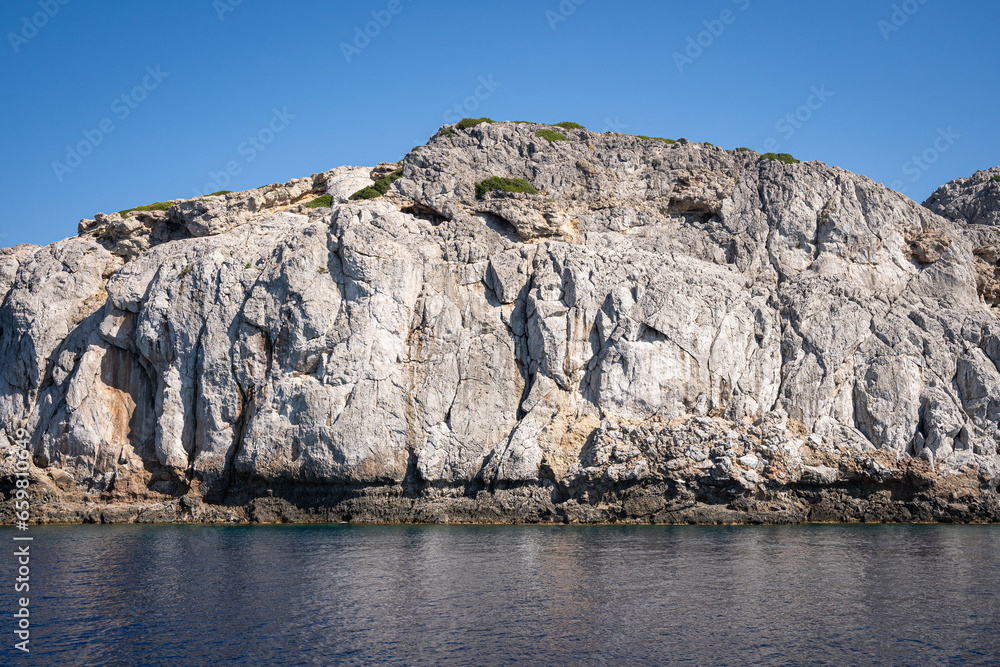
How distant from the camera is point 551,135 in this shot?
5756cm

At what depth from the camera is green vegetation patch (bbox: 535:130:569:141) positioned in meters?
57.3

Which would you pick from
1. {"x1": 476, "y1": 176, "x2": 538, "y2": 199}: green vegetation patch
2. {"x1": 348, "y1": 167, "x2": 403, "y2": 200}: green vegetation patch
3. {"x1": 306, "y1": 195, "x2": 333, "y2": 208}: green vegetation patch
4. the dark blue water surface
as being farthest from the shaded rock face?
the dark blue water surface

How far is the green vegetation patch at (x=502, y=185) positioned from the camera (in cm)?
5216

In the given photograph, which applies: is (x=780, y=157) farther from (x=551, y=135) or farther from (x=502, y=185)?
(x=502, y=185)

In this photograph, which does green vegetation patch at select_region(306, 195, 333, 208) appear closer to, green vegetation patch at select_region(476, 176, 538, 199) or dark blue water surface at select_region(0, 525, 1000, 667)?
green vegetation patch at select_region(476, 176, 538, 199)

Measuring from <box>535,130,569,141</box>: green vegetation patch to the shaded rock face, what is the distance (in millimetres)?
6639

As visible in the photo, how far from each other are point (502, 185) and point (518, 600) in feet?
117

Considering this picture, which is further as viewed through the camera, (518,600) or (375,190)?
(375,190)

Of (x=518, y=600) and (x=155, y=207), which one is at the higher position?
(x=155, y=207)

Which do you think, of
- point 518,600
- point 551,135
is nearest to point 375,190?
point 551,135

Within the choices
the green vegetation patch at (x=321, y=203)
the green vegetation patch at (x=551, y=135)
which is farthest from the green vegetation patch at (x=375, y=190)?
the green vegetation patch at (x=551, y=135)

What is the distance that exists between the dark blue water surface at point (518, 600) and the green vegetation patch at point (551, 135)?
3350 centimetres

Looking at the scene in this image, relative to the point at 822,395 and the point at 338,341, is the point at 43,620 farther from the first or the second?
A: the point at 822,395

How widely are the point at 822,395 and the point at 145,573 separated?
36890 mm
